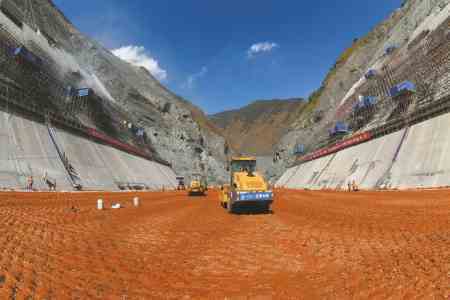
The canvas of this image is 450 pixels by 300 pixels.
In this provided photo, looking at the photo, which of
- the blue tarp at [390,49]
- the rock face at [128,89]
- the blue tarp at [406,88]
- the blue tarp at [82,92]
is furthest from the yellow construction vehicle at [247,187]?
Result: the blue tarp at [390,49]

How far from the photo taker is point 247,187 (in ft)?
54.3

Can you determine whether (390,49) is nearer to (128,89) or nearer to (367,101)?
(367,101)

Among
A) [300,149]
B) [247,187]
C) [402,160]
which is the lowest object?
[247,187]

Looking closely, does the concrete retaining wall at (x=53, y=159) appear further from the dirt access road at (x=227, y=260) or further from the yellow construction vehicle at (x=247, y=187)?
the yellow construction vehicle at (x=247, y=187)

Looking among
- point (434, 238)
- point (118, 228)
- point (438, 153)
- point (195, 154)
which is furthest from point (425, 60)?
point (195, 154)

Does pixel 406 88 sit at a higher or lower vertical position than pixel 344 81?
lower

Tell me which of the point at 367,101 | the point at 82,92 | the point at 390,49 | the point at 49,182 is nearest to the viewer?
the point at 49,182

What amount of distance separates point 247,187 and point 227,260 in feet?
29.0

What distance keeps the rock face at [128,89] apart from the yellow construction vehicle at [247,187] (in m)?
43.2

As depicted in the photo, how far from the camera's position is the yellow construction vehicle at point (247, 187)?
53.7 feet

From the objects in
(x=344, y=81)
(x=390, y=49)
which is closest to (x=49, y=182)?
(x=390, y=49)

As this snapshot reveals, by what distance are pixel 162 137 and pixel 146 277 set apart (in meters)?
87.8

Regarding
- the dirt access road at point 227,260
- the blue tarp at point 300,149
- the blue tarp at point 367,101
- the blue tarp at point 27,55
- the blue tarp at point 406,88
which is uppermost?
→ the blue tarp at point 27,55

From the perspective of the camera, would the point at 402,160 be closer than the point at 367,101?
Yes
